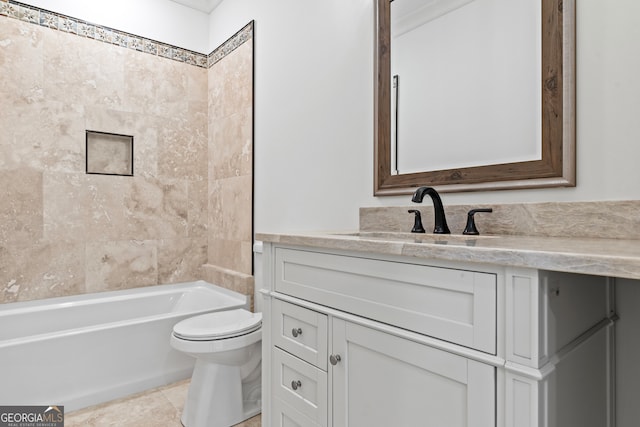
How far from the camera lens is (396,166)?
152 cm

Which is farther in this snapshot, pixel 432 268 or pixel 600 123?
pixel 600 123

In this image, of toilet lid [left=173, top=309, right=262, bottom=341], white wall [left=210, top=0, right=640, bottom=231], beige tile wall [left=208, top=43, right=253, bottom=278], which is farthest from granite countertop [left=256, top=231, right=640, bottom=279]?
beige tile wall [left=208, top=43, right=253, bottom=278]

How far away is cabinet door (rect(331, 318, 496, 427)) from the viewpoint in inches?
28.7

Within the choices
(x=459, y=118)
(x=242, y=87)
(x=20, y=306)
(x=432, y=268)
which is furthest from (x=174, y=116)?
(x=432, y=268)

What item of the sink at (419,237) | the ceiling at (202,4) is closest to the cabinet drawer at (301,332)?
the sink at (419,237)

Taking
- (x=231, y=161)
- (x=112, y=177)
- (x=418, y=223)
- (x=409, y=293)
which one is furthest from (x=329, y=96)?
(x=112, y=177)

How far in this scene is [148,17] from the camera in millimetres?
2723

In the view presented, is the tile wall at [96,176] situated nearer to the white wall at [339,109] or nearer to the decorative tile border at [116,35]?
the decorative tile border at [116,35]

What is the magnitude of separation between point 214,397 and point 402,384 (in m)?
1.26

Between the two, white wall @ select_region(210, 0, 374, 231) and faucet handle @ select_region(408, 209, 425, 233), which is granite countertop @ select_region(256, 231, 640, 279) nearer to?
faucet handle @ select_region(408, 209, 425, 233)

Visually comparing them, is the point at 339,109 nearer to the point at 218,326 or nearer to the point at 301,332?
the point at 301,332

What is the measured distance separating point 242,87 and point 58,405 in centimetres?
223

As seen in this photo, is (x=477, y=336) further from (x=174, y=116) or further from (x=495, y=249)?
(x=174, y=116)

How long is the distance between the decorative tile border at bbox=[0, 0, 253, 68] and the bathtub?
1.83 metres
